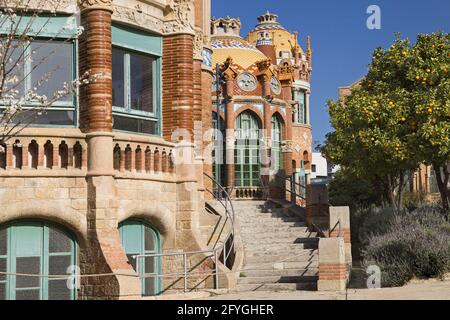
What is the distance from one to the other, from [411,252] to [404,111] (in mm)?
4876

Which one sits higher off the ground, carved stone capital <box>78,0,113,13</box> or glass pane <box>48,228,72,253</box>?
carved stone capital <box>78,0,113,13</box>

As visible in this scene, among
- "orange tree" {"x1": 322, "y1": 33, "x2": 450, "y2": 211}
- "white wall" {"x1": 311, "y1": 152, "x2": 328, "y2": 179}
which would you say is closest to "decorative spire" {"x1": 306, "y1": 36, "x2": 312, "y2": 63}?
"white wall" {"x1": 311, "y1": 152, "x2": 328, "y2": 179}

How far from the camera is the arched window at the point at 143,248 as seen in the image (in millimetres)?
16641

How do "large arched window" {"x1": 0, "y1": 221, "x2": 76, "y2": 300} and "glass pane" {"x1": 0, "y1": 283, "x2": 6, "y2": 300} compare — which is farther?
"large arched window" {"x1": 0, "y1": 221, "x2": 76, "y2": 300}

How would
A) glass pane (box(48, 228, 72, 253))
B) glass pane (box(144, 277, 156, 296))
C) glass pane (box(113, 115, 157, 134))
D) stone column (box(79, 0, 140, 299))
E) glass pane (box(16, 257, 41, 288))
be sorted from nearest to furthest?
stone column (box(79, 0, 140, 299)) → glass pane (box(16, 257, 41, 288)) → glass pane (box(48, 228, 72, 253)) → glass pane (box(113, 115, 157, 134)) → glass pane (box(144, 277, 156, 296))

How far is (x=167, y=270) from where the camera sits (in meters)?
17.3

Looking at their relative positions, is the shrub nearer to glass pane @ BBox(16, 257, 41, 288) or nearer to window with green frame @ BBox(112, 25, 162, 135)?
window with green frame @ BBox(112, 25, 162, 135)

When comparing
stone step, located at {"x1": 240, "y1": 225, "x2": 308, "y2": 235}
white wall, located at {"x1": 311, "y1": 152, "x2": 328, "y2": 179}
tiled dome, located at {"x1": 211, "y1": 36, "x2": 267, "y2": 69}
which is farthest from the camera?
white wall, located at {"x1": 311, "y1": 152, "x2": 328, "y2": 179}

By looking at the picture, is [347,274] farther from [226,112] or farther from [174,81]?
[226,112]

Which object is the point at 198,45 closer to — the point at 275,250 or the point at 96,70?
the point at 96,70

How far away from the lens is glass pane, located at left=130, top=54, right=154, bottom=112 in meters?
17.2

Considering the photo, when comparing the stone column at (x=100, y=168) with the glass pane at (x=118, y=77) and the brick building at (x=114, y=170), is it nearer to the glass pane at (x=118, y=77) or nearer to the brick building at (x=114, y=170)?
the brick building at (x=114, y=170)

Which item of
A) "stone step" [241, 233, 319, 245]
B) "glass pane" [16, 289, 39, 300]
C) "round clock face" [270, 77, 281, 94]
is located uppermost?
"round clock face" [270, 77, 281, 94]

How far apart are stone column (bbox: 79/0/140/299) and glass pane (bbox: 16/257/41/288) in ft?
2.83
